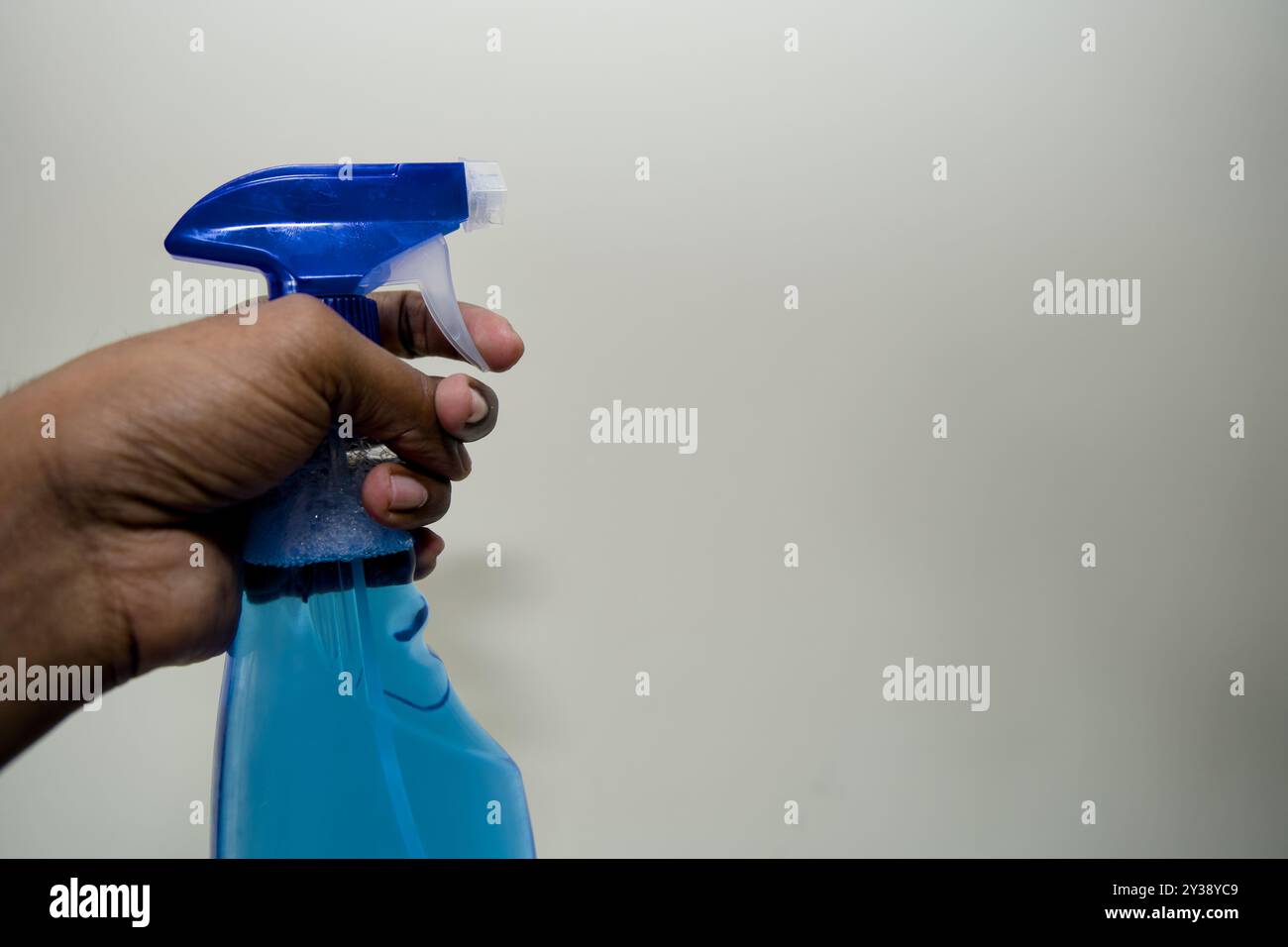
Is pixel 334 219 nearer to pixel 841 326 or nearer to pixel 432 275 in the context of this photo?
pixel 432 275

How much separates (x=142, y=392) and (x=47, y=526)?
0.35 ft

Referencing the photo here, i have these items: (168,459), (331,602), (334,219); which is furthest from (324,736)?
(334,219)

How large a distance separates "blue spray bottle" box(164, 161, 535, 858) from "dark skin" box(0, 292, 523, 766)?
2cm

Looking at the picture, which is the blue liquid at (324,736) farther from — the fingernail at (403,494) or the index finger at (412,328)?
the index finger at (412,328)

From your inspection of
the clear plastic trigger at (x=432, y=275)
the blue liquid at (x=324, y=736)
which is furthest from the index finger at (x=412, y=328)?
the blue liquid at (x=324, y=736)

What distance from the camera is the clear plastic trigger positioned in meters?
0.60

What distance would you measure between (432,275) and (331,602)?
20 centimetres

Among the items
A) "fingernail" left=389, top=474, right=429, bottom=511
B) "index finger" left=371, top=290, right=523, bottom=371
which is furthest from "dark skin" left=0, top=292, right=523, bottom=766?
"index finger" left=371, top=290, right=523, bottom=371

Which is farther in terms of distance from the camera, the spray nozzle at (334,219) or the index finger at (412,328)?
the index finger at (412,328)

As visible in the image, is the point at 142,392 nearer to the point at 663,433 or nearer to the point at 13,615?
the point at 13,615

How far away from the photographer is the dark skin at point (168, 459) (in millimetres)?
568

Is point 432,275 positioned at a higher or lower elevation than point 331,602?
higher

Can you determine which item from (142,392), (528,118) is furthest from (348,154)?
(142,392)

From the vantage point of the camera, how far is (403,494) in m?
0.60
